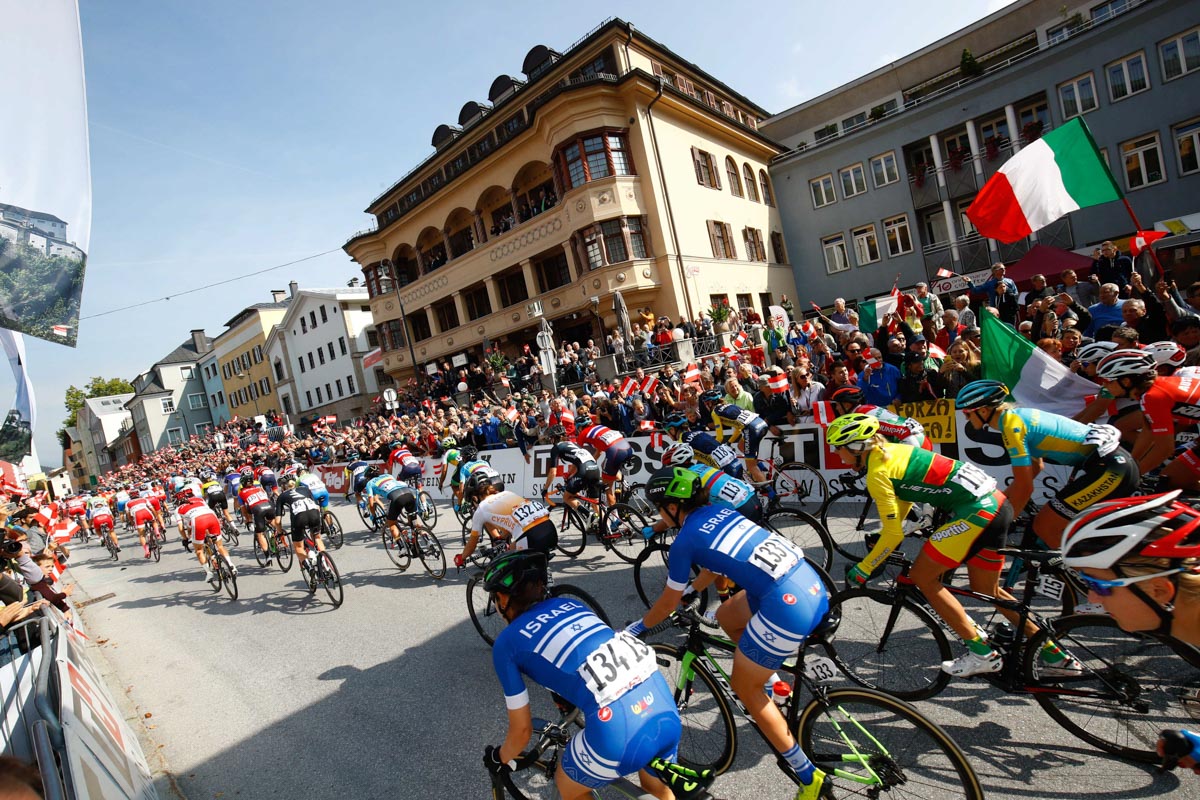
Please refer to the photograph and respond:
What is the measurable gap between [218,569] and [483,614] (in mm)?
6582

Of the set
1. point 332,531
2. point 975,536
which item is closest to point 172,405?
point 332,531

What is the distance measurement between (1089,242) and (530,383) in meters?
22.7

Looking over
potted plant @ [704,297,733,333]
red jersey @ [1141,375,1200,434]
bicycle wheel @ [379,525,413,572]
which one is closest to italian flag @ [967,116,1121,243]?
red jersey @ [1141,375,1200,434]

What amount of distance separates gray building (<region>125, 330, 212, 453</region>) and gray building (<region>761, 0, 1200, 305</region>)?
221 ft

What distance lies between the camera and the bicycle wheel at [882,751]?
262 cm

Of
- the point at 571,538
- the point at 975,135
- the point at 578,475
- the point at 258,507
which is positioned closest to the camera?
the point at 578,475

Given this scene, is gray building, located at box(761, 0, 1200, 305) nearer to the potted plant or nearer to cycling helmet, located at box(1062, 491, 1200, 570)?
the potted plant

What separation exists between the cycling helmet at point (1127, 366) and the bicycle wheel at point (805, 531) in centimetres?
268

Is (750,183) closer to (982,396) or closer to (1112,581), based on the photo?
(982,396)

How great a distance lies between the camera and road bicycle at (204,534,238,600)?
996 centimetres

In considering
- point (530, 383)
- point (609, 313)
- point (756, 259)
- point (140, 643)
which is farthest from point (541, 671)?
point (756, 259)

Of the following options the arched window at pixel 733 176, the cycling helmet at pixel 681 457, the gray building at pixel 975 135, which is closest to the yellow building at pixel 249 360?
the arched window at pixel 733 176

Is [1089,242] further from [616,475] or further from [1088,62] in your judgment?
[616,475]

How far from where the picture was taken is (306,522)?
Result: 8727 millimetres
